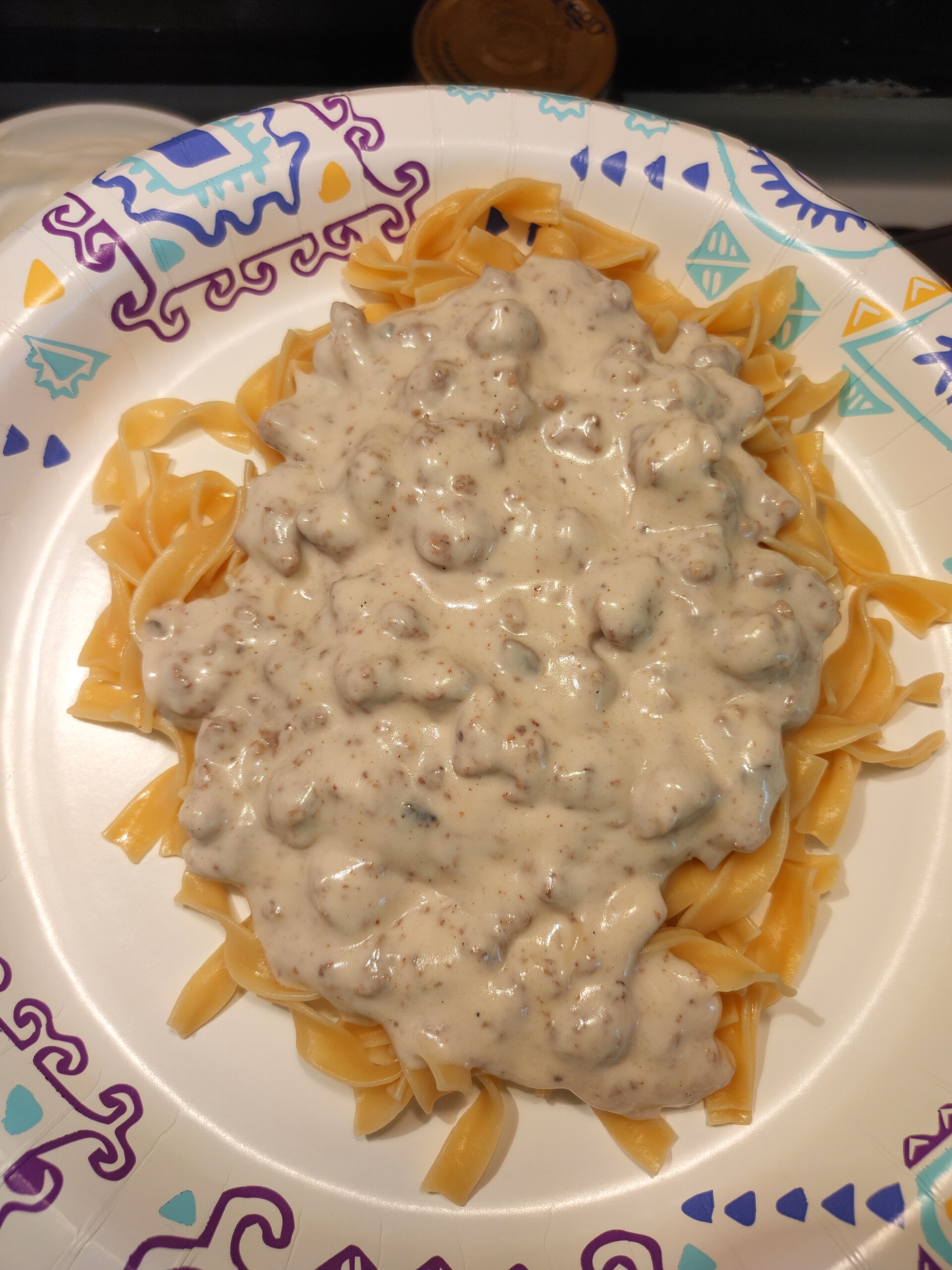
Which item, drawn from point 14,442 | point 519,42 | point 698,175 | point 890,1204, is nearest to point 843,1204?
point 890,1204

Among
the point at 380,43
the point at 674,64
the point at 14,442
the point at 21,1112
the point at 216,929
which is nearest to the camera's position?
the point at 21,1112

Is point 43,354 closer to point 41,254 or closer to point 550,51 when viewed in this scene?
point 41,254

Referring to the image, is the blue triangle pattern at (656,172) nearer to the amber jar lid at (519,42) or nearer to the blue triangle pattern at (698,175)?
the blue triangle pattern at (698,175)

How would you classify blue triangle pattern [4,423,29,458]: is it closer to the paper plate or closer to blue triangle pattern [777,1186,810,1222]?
the paper plate

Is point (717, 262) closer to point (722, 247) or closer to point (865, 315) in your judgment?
point (722, 247)

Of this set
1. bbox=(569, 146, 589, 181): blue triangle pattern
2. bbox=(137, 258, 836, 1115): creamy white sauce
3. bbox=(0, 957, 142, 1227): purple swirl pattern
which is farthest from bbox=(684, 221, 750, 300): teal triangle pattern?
bbox=(0, 957, 142, 1227): purple swirl pattern
